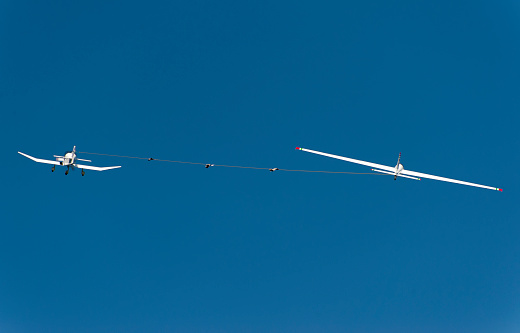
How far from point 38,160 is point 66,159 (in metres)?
6.28

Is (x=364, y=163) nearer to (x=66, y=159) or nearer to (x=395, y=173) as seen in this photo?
(x=395, y=173)

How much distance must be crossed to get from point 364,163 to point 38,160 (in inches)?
2177

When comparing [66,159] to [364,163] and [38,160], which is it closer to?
[38,160]

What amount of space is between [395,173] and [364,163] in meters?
5.57

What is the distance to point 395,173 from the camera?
102438mm

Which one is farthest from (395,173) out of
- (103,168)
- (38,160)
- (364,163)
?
(38,160)

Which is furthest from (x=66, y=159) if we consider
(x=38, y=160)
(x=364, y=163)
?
(x=364, y=163)

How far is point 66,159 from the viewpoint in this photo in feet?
327

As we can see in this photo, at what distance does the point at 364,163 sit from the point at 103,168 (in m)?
45.0

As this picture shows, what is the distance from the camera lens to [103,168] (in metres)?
105

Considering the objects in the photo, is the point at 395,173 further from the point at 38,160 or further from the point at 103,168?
the point at 38,160

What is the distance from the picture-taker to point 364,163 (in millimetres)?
104625

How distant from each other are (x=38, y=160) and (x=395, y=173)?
60133 millimetres
